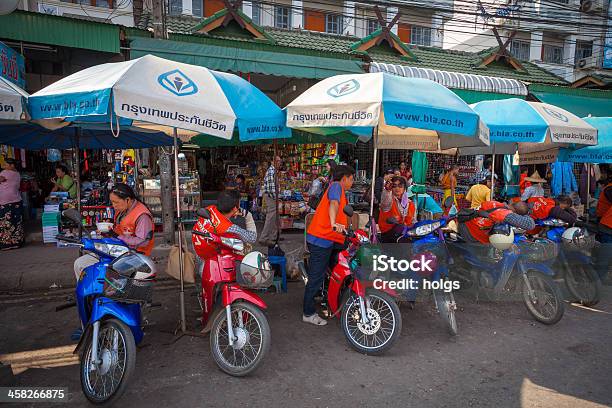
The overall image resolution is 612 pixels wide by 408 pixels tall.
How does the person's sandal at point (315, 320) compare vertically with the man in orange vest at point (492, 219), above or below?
below

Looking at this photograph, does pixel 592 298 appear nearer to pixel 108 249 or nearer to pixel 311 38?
pixel 108 249

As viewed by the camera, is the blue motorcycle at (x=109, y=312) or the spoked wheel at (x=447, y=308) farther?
the spoked wheel at (x=447, y=308)

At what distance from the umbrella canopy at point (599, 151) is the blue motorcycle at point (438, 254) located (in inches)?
171

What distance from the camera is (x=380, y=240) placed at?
5.52 metres

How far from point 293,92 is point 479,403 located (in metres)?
9.30

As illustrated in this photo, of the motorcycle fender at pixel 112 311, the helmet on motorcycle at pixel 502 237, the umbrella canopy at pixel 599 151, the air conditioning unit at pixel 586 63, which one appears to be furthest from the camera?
the air conditioning unit at pixel 586 63

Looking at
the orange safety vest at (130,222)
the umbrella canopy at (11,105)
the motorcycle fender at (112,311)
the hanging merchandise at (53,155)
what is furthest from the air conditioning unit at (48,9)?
the motorcycle fender at (112,311)

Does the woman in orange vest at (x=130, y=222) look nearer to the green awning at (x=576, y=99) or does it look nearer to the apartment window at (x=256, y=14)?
the green awning at (x=576, y=99)

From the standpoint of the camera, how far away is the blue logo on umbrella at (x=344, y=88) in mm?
4359

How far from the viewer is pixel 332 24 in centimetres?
1983

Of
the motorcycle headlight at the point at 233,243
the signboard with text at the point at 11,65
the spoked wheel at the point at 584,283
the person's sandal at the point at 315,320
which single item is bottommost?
the person's sandal at the point at 315,320

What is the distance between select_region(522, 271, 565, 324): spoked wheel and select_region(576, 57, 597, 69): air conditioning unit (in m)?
27.3

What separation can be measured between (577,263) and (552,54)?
26.3 metres

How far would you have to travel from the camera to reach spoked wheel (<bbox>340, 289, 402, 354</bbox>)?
3744mm
